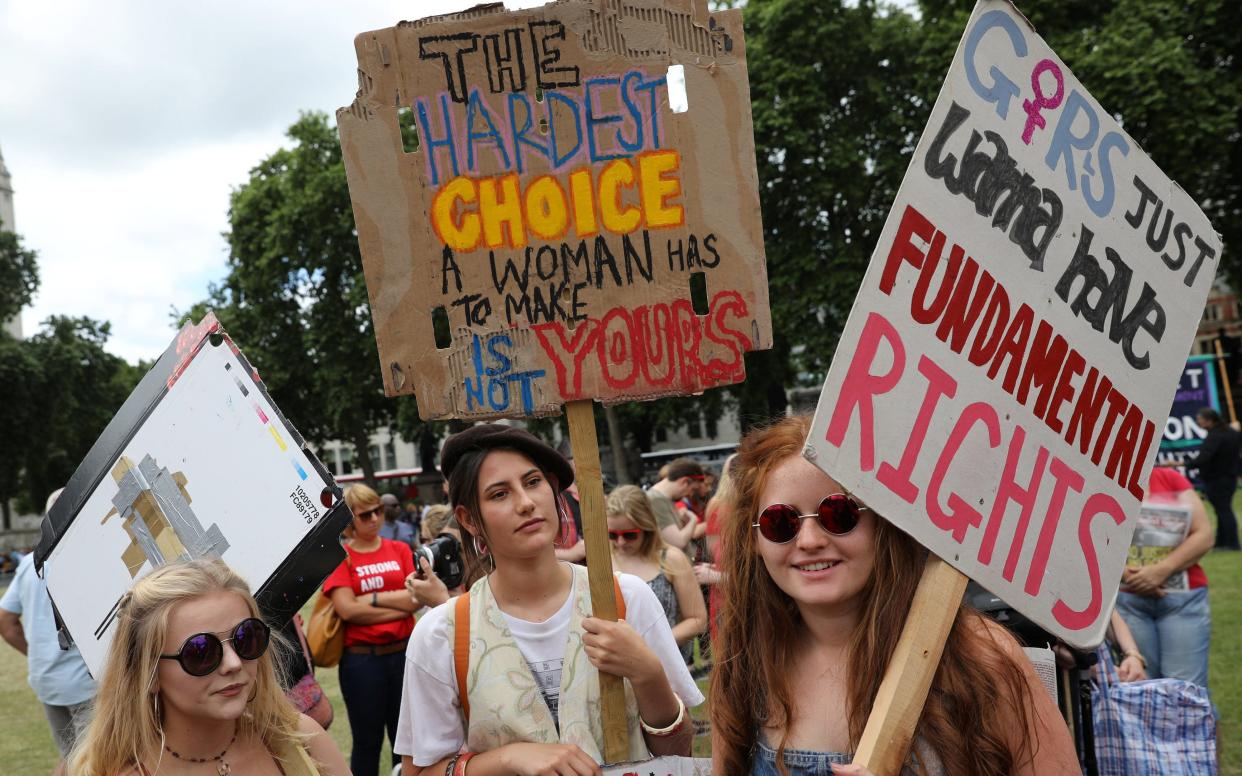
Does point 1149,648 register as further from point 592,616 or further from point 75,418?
point 75,418

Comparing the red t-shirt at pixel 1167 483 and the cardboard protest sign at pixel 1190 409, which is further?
the cardboard protest sign at pixel 1190 409

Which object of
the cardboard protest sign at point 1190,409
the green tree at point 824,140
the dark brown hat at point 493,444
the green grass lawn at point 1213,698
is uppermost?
the green tree at point 824,140

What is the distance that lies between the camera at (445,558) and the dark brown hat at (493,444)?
2624mm

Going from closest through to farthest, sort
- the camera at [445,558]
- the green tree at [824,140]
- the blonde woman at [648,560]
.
→ the camera at [445,558]
the blonde woman at [648,560]
the green tree at [824,140]

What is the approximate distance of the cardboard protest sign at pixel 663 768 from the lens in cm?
261

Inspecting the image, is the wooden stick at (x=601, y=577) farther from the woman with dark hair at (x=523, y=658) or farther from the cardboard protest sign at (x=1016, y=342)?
the cardboard protest sign at (x=1016, y=342)

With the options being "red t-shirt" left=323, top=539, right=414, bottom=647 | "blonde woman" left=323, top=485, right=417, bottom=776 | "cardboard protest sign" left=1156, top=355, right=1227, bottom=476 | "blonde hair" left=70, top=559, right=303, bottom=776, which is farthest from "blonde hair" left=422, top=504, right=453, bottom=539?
"cardboard protest sign" left=1156, top=355, right=1227, bottom=476

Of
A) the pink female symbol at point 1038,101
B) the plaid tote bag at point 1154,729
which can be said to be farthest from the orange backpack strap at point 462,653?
the plaid tote bag at point 1154,729

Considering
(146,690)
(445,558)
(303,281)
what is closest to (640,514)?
(445,558)

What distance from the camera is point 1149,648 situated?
17.2 feet

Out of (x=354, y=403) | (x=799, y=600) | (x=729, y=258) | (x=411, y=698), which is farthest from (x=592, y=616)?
(x=354, y=403)

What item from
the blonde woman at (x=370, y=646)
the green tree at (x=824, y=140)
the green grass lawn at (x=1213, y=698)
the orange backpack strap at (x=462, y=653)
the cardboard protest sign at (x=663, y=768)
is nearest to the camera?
the cardboard protest sign at (x=663, y=768)

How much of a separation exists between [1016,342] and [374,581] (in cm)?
479

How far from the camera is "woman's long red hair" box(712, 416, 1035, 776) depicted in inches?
73.6
